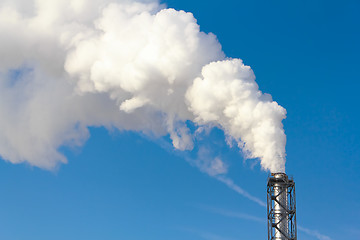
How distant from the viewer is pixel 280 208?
56.7m

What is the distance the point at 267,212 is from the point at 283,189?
3.21 meters

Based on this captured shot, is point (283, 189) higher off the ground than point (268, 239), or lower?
higher

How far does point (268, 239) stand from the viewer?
56219 millimetres

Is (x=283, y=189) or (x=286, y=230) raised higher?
(x=283, y=189)

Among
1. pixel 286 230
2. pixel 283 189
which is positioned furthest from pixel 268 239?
pixel 283 189

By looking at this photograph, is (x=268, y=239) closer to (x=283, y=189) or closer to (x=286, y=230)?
(x=286, y=230)

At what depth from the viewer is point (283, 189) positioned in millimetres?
56844

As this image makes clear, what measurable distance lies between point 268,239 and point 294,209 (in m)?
4.52

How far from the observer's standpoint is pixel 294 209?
56875mm

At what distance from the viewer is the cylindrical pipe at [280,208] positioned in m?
56.1

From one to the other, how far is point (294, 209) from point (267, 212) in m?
3.06

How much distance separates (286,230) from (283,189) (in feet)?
Answer: 15.0

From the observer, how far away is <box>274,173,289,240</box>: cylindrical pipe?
56125 mm
